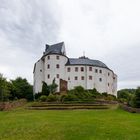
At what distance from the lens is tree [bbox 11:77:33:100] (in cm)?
8225

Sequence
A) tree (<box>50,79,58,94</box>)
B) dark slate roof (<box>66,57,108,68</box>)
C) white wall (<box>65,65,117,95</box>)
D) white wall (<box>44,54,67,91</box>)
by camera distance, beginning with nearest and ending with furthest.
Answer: tree (<box>50,79,58,94</box>) < white wall (<box>44,54,67,91</box>) < white wall (<box>65,65,117,95</box>) < dark slate roof (<box>66,57,108,68</box>)

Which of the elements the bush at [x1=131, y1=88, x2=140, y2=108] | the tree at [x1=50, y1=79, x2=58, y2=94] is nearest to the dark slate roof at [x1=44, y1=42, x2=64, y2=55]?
the tree at [x1=50, y1=79, x2=58, y2=94]

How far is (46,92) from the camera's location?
235ft

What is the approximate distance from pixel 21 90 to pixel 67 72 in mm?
15499

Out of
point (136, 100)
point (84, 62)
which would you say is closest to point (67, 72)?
point (84, 62)

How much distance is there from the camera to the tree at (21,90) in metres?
82.2

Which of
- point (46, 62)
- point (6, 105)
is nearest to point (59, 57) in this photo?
point (46, 62)

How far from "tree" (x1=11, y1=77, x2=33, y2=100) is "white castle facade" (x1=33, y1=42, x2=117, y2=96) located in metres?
6.89

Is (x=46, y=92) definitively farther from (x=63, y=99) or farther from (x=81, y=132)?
(x=81, y=132)

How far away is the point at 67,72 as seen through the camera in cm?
7756

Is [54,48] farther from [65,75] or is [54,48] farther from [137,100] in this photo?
[137,100]

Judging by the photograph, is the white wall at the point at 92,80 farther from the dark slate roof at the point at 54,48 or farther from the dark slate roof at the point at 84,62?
the dark slate roof at the point at 54,48

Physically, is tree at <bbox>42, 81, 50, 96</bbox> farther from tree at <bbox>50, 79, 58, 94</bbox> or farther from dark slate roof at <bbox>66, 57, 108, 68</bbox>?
dark slate roof at <bbox>66, 57, 108, 68</bbox>

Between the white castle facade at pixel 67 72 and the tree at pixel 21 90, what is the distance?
22.6ft
